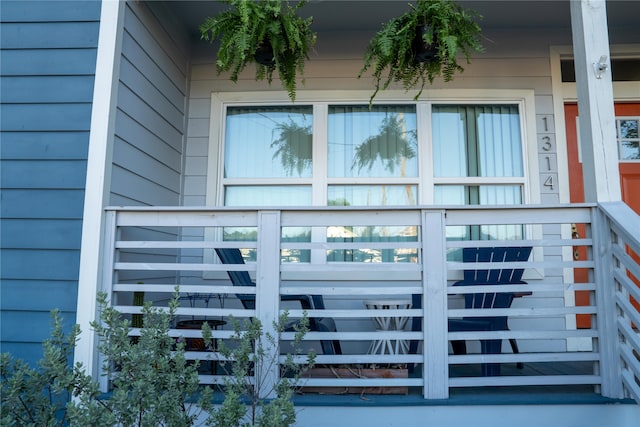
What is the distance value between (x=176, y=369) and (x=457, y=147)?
8.58 ft

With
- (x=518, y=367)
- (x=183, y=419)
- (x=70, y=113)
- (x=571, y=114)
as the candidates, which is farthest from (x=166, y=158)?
(x=571, y=114)

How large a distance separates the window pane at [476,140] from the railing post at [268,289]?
1.67 meters

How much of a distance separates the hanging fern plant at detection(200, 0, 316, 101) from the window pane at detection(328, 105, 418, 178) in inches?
41.3

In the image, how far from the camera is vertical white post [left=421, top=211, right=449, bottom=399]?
221cm

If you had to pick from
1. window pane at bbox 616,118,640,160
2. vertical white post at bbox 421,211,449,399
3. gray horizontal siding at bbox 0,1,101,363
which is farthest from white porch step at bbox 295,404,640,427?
window pane at bbox 616,118,640,160

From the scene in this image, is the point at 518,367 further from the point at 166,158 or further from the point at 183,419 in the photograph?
the point at 166,158

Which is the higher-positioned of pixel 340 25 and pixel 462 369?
pixel 340 25

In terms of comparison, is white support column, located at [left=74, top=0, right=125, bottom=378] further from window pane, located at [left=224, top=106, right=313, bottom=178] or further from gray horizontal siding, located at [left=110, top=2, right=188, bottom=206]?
window pane, located at [left=224, top=106, right=313, bottom=178]

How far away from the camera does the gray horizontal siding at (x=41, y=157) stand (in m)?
2.39

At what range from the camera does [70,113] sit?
249 cm

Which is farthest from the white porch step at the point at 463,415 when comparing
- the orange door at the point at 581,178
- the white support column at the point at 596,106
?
the orange door at the point at 581,178

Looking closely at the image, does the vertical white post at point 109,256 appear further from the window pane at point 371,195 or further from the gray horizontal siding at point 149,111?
the window pane at point 371,195

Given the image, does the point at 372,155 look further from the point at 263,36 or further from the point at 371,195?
the point at 263,36

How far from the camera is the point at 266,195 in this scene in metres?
3.60
